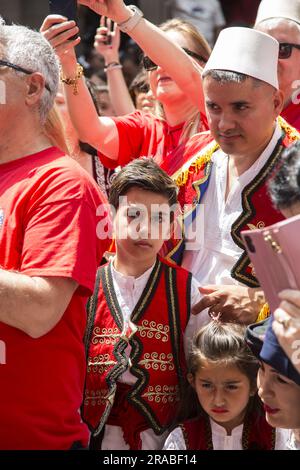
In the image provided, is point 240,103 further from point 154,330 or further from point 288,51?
point 154,330

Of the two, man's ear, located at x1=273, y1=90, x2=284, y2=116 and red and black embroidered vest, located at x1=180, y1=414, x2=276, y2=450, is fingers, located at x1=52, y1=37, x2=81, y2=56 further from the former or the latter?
red and black embroidered vest, located at x1=180, y1=414, x2=276, y2=450

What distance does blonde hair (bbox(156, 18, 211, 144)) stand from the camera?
3963 mm

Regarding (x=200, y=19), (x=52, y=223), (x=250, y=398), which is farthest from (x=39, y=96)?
(x=200, y=19)

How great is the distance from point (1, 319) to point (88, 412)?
88 cm

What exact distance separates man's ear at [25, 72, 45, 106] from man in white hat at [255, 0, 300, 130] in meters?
1.29

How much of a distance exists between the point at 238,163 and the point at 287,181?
113 cm

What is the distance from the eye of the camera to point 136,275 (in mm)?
3357

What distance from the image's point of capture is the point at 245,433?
10.9ft

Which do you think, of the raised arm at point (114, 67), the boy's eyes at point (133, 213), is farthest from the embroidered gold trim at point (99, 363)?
the raised arm at point (114, 67)

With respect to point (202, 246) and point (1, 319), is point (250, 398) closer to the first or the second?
point (202, 246)

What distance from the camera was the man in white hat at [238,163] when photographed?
10.6ft

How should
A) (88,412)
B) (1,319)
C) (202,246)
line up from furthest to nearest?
1. (202,246)
2. (88,412)
3. (1,319)

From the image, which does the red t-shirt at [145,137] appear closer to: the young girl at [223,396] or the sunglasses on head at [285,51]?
the sunglasses on head at [285,51]
